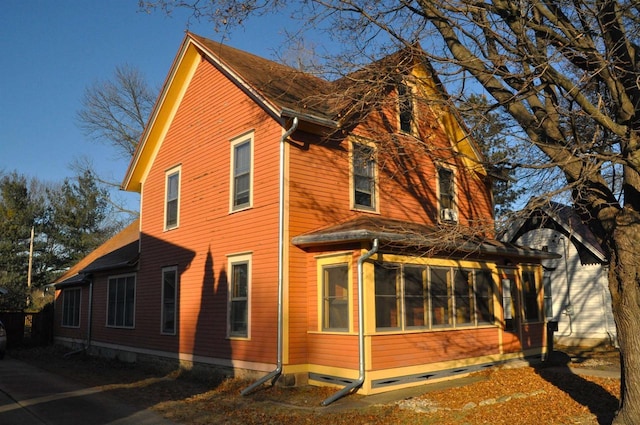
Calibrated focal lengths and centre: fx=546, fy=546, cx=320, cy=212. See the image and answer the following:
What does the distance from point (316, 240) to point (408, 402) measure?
3.63m

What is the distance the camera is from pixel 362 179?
1391cm

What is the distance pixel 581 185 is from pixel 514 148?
5.19 feet

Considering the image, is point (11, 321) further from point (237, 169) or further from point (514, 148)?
point (514, 148)

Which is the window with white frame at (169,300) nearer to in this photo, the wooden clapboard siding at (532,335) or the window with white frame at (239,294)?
the window with white frame at (239,294)

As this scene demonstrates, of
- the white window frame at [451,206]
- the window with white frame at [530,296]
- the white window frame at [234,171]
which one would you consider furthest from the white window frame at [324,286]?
the window with white frame at [530,296]

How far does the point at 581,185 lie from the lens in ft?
23.2

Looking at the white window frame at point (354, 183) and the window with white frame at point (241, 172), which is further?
the white window frame at point (354, 183)

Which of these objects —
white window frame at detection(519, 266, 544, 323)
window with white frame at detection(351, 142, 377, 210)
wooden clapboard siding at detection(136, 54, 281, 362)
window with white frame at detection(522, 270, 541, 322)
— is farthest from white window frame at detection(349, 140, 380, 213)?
window with white frame at detection(522, 270, 541, 322)

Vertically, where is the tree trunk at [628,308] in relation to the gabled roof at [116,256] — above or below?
below

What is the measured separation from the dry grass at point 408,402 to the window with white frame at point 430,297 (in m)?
1.49

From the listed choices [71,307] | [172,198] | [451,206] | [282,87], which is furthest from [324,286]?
[71,307]

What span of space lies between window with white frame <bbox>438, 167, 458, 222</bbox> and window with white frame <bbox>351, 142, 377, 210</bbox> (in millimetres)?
2785

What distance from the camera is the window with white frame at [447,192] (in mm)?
15953

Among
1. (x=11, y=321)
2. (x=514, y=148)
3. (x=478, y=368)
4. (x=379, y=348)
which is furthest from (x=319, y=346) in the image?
(x=11, y=321)
